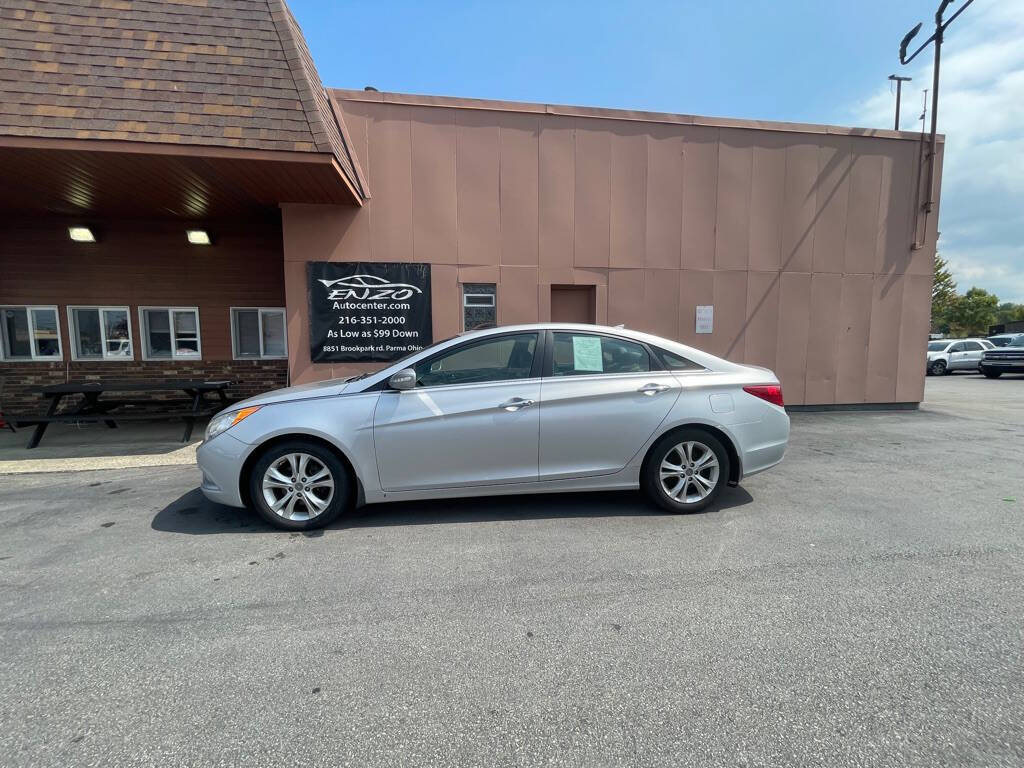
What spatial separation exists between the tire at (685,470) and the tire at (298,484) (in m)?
2.46

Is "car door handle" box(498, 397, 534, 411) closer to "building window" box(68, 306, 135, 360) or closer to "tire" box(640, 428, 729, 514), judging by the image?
"tire" box(640, 428, 729, 514)

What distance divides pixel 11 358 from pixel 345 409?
925 cm

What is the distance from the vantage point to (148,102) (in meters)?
5.45

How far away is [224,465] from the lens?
3.59 meters

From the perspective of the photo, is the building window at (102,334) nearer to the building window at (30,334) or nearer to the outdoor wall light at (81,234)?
the building window at (30,334)

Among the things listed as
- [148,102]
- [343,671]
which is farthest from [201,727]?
[148,102]

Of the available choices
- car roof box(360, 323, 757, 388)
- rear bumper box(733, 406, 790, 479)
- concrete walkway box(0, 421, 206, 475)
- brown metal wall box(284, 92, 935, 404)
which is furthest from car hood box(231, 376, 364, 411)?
brown metal wall box(284, 92, 935, 404)

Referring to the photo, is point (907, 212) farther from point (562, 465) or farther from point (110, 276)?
point (110, 276)

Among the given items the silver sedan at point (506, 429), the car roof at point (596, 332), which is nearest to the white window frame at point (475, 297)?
the car roof at point (596, 332)

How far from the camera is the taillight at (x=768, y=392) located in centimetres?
403

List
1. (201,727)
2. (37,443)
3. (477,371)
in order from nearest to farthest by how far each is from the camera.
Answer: (201,727), (477,371), (37,443)

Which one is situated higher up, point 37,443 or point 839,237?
point 839,237

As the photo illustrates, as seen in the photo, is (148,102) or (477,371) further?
(148,102)

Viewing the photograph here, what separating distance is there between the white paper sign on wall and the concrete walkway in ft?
25.7
